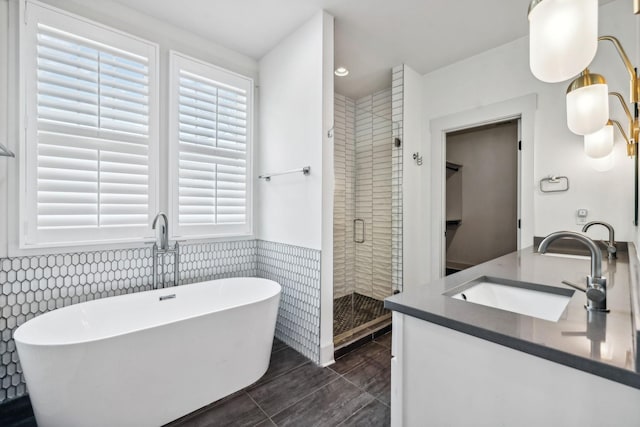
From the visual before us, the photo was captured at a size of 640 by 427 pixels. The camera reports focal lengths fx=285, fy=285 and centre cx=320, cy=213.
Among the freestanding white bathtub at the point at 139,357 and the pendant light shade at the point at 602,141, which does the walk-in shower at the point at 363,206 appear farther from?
the pendant light shade at the point at 602,141

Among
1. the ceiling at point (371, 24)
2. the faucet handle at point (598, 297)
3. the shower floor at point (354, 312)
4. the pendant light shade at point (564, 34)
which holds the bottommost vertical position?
the shower floor at point (354, 312)

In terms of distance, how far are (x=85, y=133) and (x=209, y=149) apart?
0.92 metres

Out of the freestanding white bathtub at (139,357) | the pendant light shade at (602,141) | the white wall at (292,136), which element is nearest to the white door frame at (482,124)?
the pendant light shade at (602,141)

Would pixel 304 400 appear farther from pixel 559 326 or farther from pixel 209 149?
pixel 209 149

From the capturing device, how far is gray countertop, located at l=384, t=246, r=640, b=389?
2.17ft

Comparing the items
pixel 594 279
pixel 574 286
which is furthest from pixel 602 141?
pixel 594 279

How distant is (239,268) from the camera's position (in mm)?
2939

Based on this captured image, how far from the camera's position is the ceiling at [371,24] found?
224 cm

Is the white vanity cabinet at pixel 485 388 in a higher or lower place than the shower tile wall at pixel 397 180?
lower

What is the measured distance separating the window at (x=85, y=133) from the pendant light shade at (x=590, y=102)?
2.79 meters

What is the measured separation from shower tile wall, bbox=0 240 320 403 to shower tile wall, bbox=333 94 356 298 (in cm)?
89

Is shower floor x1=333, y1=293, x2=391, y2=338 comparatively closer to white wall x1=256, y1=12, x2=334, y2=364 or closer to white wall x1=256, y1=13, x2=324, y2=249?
white wall x1=256, y1=12, x2=334, y2=364

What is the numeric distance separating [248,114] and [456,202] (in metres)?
4.02

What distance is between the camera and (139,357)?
1593 mm
